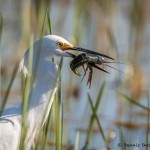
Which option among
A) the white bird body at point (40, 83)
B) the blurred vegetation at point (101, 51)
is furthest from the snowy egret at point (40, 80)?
the blurred vegetation at point (101, 51)

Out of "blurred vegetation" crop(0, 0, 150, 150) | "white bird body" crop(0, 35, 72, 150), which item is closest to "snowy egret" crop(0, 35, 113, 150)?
"white bird body" crop(0, 35, 72, 150)

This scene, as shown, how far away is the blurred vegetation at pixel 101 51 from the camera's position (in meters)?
6.52

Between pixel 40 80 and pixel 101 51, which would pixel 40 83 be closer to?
pixel 40 80

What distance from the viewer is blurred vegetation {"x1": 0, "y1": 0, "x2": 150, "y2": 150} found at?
21.4 feet

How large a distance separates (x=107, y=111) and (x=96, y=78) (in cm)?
81

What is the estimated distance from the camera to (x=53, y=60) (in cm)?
454

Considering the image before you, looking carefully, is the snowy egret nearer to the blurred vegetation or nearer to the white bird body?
the white bird body

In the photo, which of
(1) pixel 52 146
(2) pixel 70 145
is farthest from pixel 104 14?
(1) pixel 52 146

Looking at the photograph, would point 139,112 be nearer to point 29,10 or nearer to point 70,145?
point 70,145

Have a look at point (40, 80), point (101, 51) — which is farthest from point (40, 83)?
point (101, 51)

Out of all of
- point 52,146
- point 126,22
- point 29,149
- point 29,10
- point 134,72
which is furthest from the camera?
point 126,22

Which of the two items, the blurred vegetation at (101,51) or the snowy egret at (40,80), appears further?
the blurred vegetation at (101,51)

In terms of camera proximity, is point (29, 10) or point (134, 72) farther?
point (29, 10)

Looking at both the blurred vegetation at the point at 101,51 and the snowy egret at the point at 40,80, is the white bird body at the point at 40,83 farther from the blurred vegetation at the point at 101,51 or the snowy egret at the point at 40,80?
the blurred vegetation at the point at 101,51
